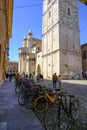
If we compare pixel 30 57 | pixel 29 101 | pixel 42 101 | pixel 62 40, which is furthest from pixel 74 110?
pixel 30 57

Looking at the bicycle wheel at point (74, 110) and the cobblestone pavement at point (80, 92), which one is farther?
the cobblestone pavement at point (80, 92)

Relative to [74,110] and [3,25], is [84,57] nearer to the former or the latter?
[3,25]

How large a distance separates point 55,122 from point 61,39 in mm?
36117

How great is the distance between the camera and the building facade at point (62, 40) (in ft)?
129

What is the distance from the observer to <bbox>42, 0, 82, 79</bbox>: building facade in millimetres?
39219

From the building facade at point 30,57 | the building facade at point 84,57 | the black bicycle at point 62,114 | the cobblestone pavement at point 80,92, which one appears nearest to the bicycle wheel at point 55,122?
the black bicycle at point 62,114

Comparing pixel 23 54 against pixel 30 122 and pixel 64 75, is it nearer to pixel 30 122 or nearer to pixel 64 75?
pixel 64 75

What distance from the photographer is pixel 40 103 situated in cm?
622

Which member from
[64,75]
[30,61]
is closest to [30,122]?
[64,75]

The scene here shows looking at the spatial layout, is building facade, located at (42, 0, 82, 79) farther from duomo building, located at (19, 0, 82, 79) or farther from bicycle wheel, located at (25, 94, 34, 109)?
bicycle wheel, located at (25, 94, 34, 109)

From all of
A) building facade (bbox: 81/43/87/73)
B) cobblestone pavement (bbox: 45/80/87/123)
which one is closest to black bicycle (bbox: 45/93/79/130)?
cobblestone pavement (bbox: 45/80/87/123)

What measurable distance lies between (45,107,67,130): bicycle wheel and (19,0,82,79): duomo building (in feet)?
109

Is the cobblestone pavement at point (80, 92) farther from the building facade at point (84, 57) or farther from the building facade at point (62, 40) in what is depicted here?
the building facade at point (84, 57)

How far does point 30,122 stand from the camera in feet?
16.0
